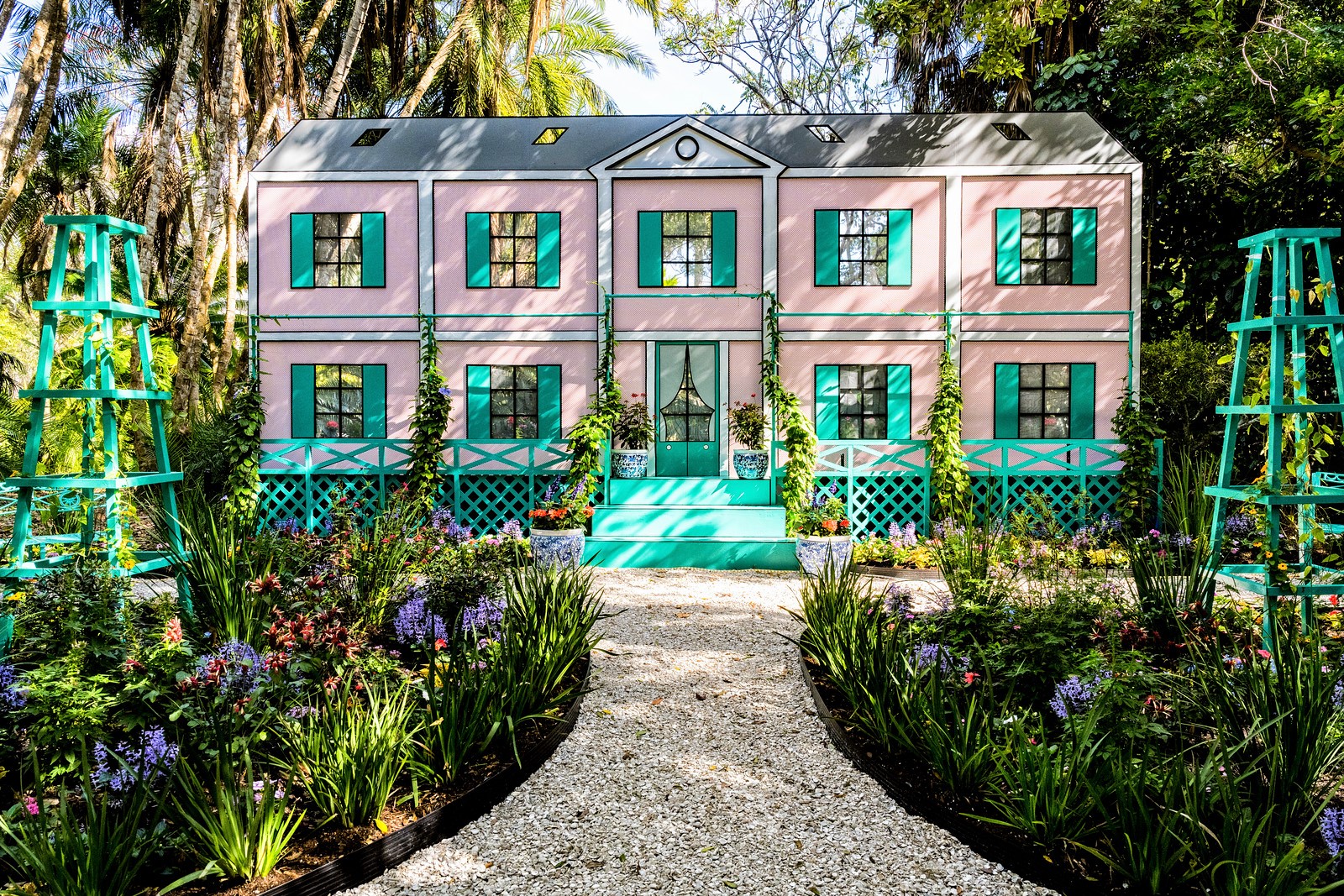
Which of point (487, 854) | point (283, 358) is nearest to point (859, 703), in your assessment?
point (487, 854)

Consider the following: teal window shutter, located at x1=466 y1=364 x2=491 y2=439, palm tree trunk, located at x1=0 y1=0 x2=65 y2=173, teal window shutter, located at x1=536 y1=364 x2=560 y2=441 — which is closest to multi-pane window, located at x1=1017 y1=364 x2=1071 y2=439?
teal window shutter, located at x1=536 y1=364 x2=560 y2=441

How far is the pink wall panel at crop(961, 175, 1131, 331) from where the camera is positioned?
1203 centimetres

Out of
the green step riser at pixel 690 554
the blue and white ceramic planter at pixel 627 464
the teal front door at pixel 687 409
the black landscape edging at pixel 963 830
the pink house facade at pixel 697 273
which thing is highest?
the pink house facade at pixel 697 273

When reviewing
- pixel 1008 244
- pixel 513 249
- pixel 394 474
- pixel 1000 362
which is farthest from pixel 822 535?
pixel 513 249

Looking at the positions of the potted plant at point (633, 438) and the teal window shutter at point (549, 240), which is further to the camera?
the teal window shutter at point (549, 240)

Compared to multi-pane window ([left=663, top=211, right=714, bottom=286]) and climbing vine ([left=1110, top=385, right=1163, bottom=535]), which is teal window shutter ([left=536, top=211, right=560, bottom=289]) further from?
climbing vine ([left=1110, top=385, right=1163, bottom=535])

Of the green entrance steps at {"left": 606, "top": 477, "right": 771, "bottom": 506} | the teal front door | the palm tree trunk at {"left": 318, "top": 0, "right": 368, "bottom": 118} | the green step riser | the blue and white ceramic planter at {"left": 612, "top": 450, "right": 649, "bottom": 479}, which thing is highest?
the palm tree trunk at {"left": 318, "top": 0, "right": 368, "bottom": 118}

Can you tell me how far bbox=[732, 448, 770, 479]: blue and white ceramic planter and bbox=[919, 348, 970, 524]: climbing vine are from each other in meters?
2.05

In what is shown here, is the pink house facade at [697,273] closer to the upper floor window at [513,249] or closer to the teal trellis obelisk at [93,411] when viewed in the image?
the upper floor window at [513,249]

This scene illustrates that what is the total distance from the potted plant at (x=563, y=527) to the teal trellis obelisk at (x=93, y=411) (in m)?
4.51

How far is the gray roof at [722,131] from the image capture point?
12086mm

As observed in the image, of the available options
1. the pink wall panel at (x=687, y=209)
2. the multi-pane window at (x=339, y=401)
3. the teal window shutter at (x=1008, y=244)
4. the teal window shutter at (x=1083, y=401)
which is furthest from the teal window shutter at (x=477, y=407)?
the teal window shutter at (x=1083, y=401)

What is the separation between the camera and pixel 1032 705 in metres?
3.96

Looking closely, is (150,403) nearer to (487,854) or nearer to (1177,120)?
(487,854)
